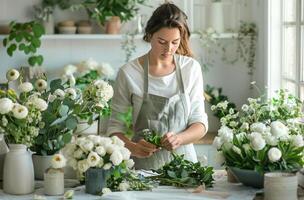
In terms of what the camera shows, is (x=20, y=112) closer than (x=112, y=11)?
Yes

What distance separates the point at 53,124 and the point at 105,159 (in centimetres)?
29

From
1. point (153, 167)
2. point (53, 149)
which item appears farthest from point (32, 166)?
point (153, 167)

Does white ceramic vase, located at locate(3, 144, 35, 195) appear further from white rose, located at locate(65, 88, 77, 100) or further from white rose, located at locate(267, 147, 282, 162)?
white rose, located at locate(267, 147, 282, 162)

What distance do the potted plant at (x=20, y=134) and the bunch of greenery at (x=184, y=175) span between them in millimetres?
528

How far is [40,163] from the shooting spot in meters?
2.77

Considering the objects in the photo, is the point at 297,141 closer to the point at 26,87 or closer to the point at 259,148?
the point at 259,148

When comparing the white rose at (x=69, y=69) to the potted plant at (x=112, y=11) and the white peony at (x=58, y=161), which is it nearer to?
the potted plant at (x=112, y=11)

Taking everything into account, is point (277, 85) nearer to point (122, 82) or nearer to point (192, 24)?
point (192, 24)

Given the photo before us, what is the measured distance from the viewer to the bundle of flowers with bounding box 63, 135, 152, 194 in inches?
99.5

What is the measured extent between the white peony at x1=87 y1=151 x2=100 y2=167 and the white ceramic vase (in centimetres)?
28

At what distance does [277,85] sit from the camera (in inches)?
187

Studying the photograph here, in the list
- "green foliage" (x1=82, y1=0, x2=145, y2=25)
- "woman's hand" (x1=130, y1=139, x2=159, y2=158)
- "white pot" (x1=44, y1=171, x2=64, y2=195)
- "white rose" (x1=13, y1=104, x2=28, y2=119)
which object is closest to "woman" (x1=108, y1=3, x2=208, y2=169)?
"woman's hand" (x1=130, y1=139, x2=159, y2=158)

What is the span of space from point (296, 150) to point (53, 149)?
3.25ft

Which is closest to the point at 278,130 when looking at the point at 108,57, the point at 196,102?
the point at 196,102
